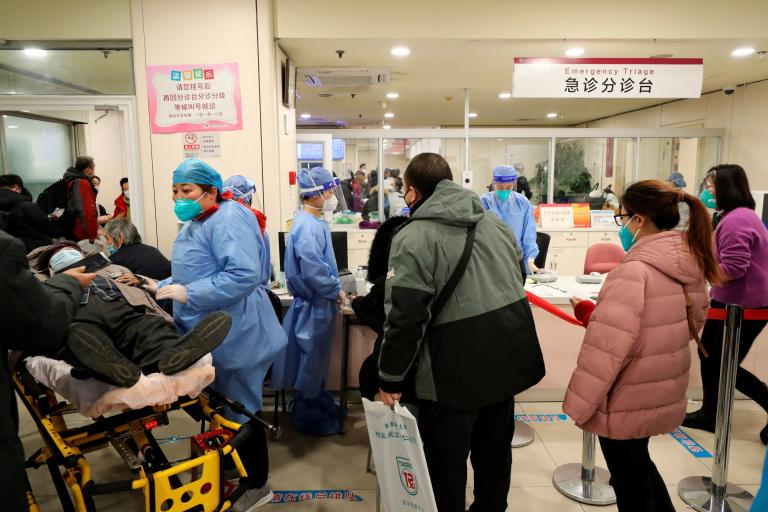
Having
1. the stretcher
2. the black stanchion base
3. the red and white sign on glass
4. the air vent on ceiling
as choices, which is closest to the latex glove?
the stretcher

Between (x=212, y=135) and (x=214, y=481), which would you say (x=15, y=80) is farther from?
(x=214, y=481)

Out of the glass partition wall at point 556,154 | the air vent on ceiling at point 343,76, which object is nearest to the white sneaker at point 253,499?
the air vent on ceiling at point 343,76

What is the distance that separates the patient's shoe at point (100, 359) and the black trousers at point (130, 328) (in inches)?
6.2

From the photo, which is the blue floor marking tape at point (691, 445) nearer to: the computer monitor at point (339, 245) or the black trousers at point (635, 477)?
the black trousers at point (635, 477)

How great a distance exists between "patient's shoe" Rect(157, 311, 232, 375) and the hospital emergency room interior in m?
0.01

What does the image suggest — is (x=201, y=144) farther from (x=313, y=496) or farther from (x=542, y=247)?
(x=542, y=247)

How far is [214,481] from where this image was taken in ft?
6.15

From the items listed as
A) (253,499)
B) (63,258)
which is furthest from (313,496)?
(63,258)

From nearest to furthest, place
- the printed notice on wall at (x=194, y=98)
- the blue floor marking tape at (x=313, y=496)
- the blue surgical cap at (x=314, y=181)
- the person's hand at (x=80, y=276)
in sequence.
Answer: the person's hand at (x=80, y=276), the blue floor marking tape at (x=313, y=496), the blue surgical cap at (x=314, y=181), the printed notice on wall at (x=194, y=98)

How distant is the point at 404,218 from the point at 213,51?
102 inches

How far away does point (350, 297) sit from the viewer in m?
3.14

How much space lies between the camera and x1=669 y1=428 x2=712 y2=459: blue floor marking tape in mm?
2791

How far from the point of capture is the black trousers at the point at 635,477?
71.7 inches

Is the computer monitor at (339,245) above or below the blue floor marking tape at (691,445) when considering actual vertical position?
above
